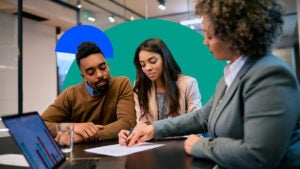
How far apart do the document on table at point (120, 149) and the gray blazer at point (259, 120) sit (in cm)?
34

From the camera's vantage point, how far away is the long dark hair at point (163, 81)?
2016 mm

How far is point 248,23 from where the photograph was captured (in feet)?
2.73

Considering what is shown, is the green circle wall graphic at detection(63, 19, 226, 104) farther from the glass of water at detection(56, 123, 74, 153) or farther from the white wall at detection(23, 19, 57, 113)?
the white wall at detection(23, 19, 57, 113)

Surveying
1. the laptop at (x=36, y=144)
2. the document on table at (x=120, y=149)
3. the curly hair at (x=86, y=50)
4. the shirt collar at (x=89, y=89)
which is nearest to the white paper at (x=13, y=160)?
the laptop at (x=36, y=144)

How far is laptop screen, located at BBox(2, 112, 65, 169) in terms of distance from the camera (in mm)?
765

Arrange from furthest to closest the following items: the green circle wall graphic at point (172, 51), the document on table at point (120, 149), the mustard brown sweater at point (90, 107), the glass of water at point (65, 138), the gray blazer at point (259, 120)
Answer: the green circle wall graphic at point (172, 51)
the mustard brown sweater at point (90, 107)
the glass of water at point (65, 138)
the document on table at point (120, 149)
the gray blazer at point (259, 120)

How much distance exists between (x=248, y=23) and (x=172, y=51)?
7.86ft

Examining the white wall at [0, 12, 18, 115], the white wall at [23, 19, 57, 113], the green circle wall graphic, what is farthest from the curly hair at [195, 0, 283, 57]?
the white wall at [23, 19, 57, 113]

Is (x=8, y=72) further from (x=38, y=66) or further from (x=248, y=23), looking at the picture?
(x=248, y=23)

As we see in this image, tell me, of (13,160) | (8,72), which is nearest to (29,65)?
(8,72)

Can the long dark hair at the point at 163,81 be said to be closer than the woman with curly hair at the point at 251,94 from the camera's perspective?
No

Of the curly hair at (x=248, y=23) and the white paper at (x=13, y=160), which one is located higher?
the curly hair at (x=248, y=23)

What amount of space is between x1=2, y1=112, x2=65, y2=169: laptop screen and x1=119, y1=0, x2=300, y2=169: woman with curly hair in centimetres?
44

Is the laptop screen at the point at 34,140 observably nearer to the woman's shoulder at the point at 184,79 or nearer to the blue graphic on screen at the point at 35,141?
the blue graphic on screen at the point at 35,141
